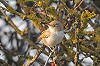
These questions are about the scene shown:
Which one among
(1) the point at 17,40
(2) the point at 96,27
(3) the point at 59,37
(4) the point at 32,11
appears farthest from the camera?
(1) the point at 17,40

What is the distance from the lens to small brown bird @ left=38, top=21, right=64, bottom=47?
12.3 feet

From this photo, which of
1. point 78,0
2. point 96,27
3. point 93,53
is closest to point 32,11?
point 78,0

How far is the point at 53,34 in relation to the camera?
389 centimetres

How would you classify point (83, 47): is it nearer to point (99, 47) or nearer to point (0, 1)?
point (99, 47)

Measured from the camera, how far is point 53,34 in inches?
153

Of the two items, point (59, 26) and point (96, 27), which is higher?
point (96, 27)

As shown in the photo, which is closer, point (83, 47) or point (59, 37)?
point (59, 37)

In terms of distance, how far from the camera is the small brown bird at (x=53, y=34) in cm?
375

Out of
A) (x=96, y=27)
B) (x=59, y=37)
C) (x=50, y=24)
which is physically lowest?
(x=59, y=37)

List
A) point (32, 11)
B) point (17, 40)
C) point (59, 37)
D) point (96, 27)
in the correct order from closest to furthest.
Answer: point (59, 37), point (32, 11), point (96, 27), point (17, 40)

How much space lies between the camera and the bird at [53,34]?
375 centimetres

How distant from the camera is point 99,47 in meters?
4.22

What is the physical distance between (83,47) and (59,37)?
502 millimetres

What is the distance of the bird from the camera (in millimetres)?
3746
